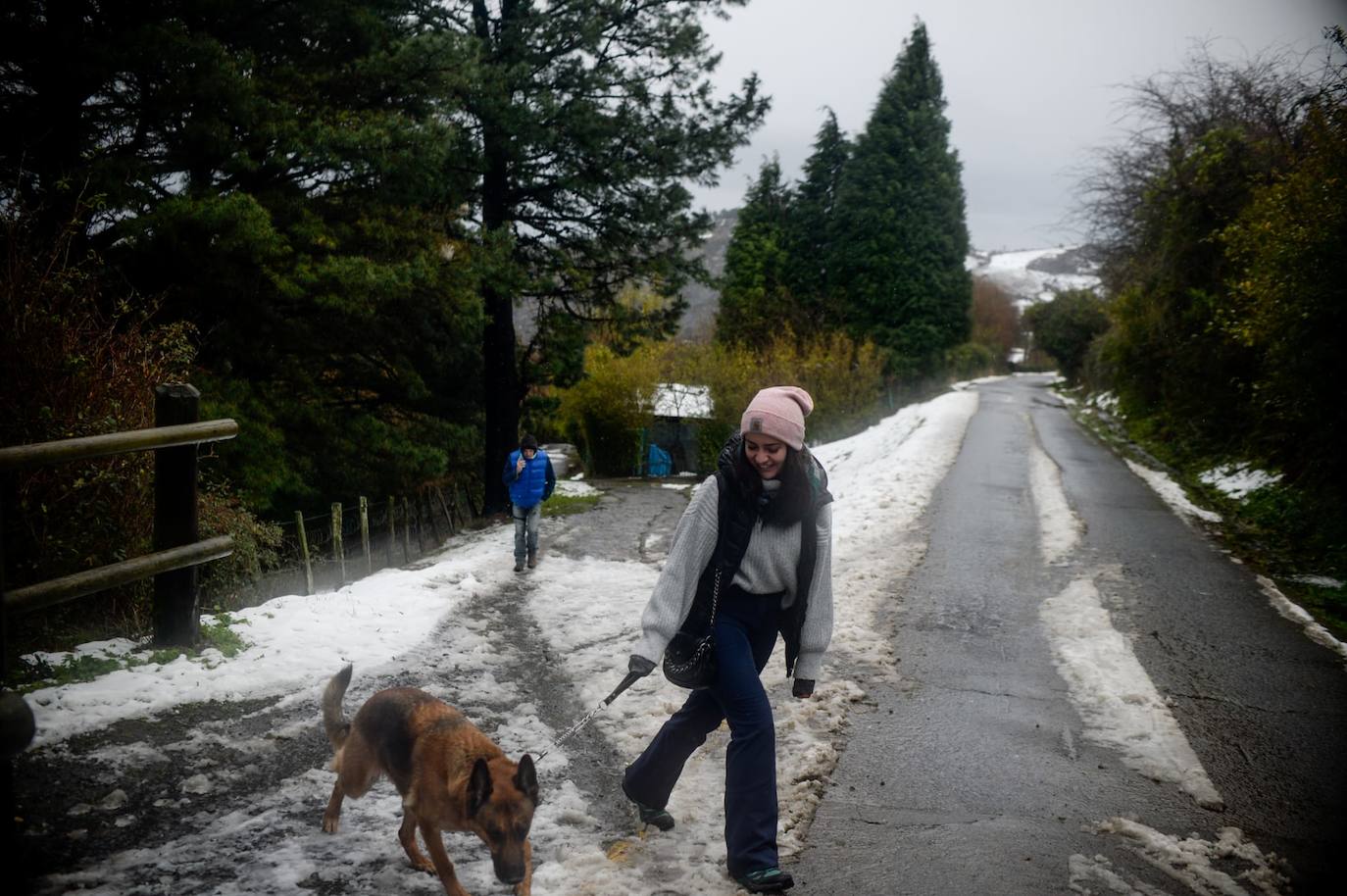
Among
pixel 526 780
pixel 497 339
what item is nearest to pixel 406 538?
pixel 497 339

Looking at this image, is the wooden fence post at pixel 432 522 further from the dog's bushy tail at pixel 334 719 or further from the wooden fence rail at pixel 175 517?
the dog's bushy tail at pixel 334 719

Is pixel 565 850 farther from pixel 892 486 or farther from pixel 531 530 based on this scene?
pixel 892 486

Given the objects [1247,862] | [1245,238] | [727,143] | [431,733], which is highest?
[727,143]

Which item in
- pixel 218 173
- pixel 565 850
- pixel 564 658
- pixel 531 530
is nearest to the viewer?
pixel 565 850

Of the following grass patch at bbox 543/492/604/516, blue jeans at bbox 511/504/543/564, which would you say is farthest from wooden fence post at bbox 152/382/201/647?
grass patch at bbox 543/492/604/516

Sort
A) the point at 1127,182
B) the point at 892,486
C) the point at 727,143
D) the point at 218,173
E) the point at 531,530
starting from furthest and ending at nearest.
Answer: the point at 1127,182
the point at 727,143
the point at 892,486
the point at 218,173
the point at 531,530

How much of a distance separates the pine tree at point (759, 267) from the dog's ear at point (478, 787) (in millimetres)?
38229

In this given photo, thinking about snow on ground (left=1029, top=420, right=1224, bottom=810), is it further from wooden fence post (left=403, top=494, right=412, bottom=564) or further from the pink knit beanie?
wooden fence post (left=403, top=494, right=412, bottom=564)

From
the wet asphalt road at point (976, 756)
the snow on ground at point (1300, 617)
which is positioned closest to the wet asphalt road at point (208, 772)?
the wet asphalt road at point (976, 756)

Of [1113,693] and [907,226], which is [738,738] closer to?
[1113,693]

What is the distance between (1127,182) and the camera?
2317 cm

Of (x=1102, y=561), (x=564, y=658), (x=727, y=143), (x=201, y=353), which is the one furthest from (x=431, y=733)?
(x=727, y=143)

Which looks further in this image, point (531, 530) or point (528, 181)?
point (528, 181)

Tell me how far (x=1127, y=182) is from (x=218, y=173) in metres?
22.6
